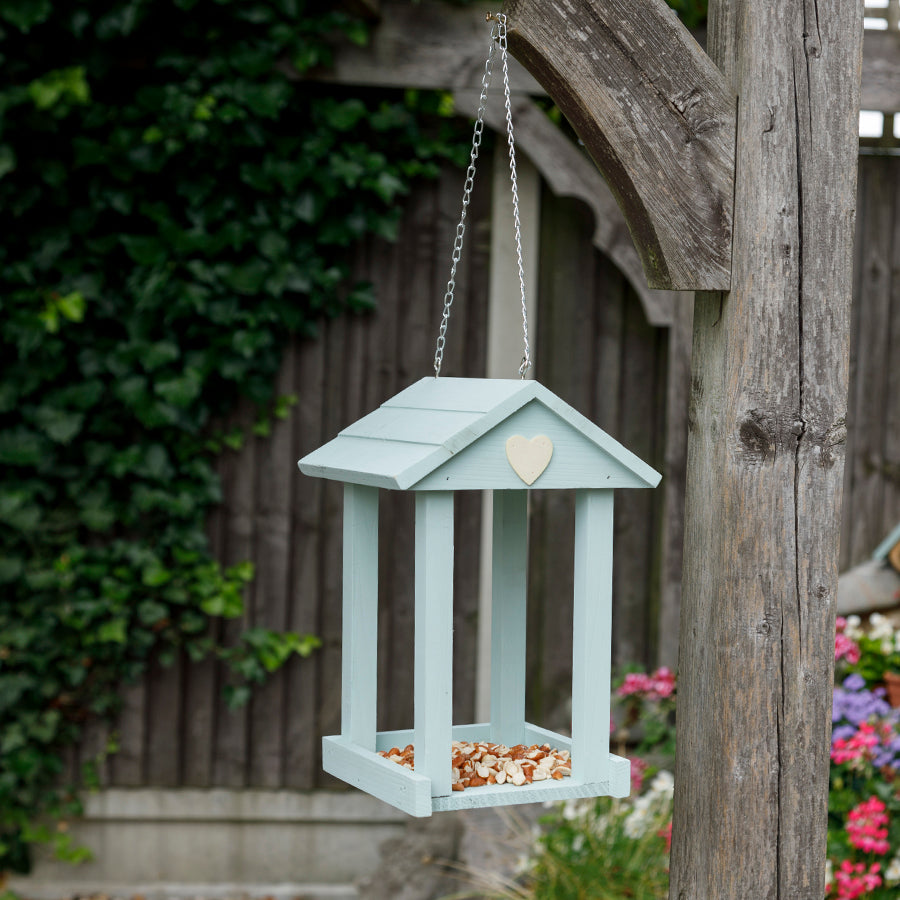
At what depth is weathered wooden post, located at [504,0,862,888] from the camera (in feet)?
5.09

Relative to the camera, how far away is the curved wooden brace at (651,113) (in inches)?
60.2

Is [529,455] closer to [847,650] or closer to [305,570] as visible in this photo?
[847,650]

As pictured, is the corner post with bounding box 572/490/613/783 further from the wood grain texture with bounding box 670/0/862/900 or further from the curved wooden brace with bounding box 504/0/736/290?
the curved wooden brace with bounding box 504/0/736/290

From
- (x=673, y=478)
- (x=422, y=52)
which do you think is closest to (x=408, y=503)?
(x=673, y=478)

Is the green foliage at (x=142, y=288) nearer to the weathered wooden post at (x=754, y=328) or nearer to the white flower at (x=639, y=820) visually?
the white flower at (x=639, y=820)

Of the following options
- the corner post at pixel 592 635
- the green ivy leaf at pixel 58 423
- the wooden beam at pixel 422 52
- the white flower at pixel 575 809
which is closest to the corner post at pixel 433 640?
the corner post at pixel 592 635

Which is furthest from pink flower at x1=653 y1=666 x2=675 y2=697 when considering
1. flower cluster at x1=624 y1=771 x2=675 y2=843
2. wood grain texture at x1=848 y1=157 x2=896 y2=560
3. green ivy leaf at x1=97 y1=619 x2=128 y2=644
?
green ivy leaf at x1=97 y1=619 x2=128 y2=644

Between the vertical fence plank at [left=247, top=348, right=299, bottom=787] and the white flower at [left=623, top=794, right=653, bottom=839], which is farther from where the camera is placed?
the vertical fence plank at [left=247, top=348, right=299, bottom=787]

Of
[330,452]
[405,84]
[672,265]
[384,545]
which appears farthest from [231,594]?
[672,265]

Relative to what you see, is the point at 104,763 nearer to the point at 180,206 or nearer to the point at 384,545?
the point at 384,545

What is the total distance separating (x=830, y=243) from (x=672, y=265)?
0.25 meters

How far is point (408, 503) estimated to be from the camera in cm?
384

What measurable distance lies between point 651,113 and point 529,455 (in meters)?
0.51

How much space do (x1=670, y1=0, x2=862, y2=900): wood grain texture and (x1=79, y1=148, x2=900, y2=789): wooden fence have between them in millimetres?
2158
